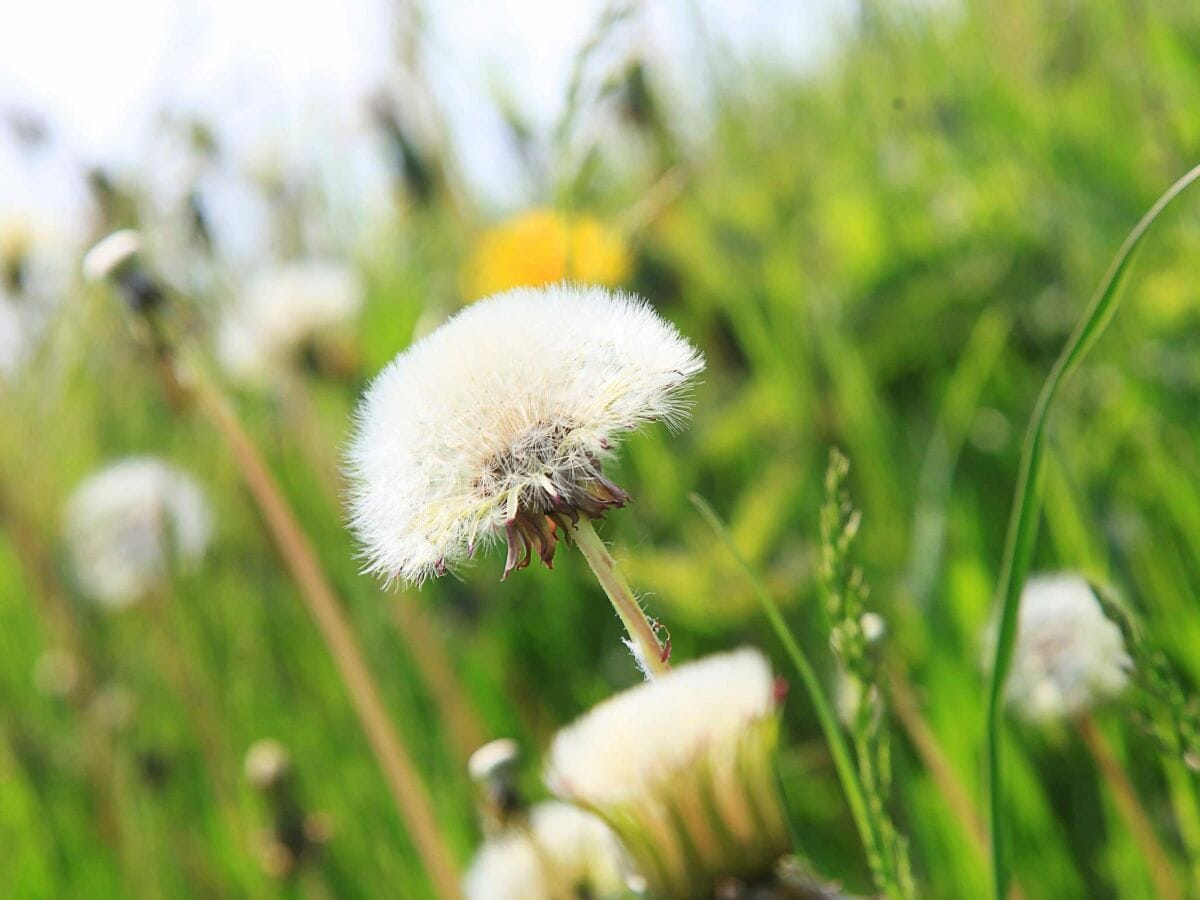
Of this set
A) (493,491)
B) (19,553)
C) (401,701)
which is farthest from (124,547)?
(493,491)

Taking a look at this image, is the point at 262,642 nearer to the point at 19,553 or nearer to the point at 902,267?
the point at 19,553

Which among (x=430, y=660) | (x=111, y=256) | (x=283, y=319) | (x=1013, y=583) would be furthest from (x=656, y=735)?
(x=283, y=319)

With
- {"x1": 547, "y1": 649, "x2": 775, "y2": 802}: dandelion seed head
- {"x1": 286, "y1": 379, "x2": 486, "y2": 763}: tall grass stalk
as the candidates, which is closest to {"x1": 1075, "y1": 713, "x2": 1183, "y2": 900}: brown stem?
{"x1": 547, "y1": 649, "x2": 775, "y2": 802}: dandelion seed head

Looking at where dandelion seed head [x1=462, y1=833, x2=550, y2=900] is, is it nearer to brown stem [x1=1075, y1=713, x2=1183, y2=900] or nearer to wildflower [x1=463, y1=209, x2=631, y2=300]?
brown stem [x1=1075, y1=713, x2=1183, y2=900]

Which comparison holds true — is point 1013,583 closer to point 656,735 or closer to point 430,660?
point 656,735

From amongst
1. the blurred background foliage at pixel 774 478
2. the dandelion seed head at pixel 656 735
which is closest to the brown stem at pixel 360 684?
the blurred background foliage at pixel 774 478
